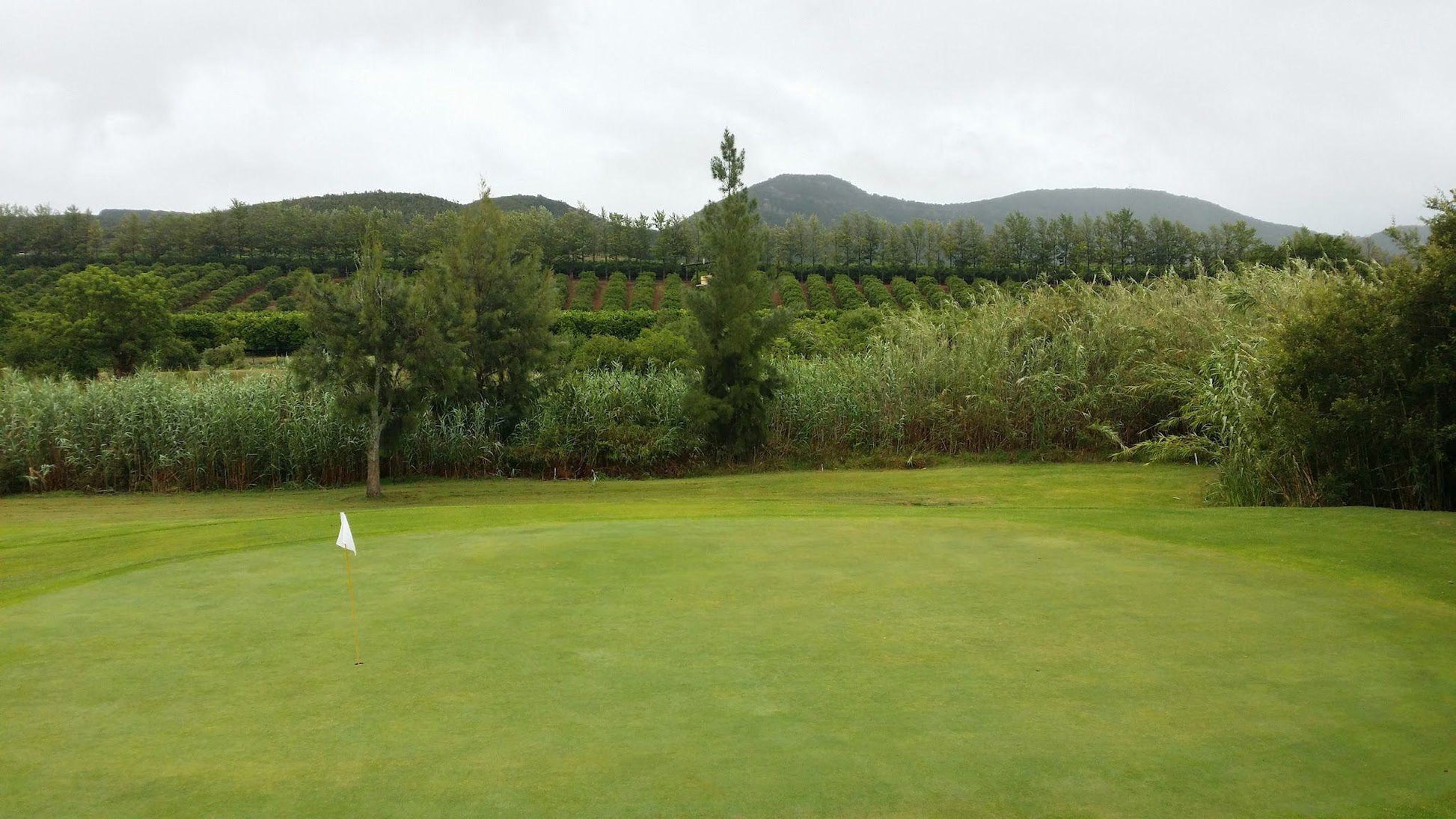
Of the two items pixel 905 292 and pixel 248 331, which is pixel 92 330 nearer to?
pixel 248 331

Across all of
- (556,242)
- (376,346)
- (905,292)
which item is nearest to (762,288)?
(376,346)

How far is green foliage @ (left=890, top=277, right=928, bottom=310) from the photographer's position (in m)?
66.8

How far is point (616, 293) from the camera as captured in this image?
242ft

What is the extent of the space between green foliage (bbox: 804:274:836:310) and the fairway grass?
192 feet

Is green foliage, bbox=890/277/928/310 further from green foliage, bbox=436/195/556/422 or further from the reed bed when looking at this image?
green foliage, bbox=436/195/556/422

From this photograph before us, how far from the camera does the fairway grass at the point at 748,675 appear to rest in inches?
110

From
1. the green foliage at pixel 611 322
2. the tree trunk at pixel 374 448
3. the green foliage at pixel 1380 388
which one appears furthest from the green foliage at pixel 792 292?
the green foliage at pixel 1380 388

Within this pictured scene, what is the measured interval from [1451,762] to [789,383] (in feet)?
48.0

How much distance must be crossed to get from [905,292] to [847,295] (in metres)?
4.45

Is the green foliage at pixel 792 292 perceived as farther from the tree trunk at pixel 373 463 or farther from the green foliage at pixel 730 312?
the tree trunk at pixel 373 463

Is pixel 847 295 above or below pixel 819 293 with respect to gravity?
below

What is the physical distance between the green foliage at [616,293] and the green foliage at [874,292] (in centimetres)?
1811

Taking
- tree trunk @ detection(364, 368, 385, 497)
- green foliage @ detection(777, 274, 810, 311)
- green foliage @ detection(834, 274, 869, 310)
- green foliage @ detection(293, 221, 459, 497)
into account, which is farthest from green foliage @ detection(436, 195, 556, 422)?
green foliage @ detection(777, 274, 810, 311)

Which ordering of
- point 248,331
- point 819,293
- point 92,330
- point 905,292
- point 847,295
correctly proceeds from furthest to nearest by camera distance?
point 819,293 → point 905,292 → point 847,295 → point 248,331 → point 92,330
